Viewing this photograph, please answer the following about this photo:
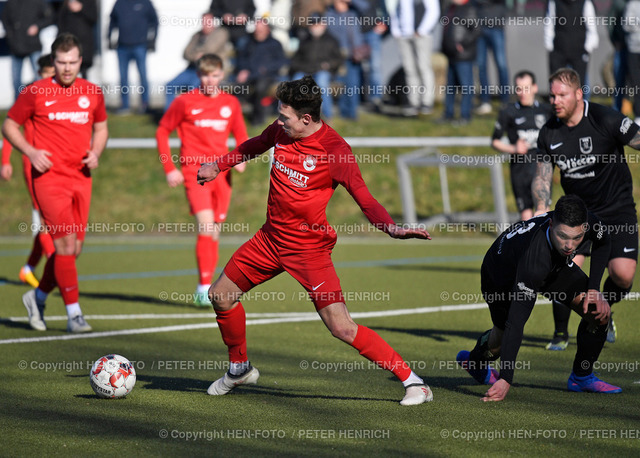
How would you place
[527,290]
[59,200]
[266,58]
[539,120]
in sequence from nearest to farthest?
[527,290] < [59,200] < [539,120] < [266,58]

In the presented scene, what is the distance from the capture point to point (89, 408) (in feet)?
19.7

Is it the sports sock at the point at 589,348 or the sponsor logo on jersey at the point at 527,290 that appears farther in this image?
the sports sock at the point at 589,348

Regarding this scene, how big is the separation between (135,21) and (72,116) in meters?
11.1

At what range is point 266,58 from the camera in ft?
60.8

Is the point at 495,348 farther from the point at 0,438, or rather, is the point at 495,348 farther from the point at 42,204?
the point at 42,204

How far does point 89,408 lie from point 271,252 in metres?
1.53

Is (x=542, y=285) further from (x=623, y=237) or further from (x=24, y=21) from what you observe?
(x=24, y=21)

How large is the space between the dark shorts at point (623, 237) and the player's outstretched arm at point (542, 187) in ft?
1.47

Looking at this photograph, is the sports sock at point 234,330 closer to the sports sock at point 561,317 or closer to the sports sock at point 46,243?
the sports sock at point 561,317

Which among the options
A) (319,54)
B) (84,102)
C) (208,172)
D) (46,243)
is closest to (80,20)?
(319,54)

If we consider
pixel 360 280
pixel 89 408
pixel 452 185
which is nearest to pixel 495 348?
pixel 89 408

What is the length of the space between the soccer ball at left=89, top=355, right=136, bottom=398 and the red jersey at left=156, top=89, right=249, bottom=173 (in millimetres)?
4302

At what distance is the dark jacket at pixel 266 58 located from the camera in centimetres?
1848

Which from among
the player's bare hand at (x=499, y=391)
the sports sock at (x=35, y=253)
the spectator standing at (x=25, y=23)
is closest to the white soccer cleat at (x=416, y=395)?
the player's bare hand at (x=499, y=391)
